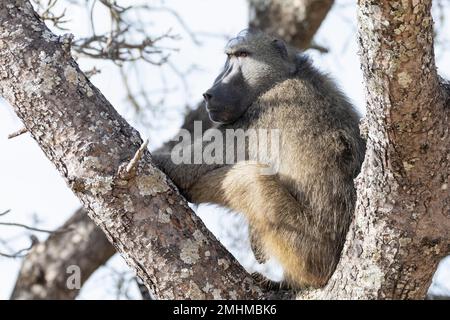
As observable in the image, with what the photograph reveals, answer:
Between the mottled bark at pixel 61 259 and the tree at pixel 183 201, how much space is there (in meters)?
3.12

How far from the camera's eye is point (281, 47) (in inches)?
219

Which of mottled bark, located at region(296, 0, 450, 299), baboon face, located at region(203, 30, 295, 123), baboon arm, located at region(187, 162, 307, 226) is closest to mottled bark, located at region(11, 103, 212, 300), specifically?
baboon face, located at region(203, 30, 295, 123)

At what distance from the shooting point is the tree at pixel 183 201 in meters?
3.02

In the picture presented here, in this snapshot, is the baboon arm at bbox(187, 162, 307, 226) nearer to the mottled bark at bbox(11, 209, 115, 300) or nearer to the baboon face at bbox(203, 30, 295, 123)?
the baboon face at bbox(203, 30, 295, 123)

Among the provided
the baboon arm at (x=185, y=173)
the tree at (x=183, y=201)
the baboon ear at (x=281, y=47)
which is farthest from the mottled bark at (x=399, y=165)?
the baboon ear at (x=281, y=47)

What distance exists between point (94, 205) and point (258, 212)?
3.84ft

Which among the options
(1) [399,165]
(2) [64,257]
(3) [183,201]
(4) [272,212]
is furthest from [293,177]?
(2) [64,257]

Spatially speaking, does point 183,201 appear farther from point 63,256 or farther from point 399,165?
point 63,256

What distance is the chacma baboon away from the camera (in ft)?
14.7

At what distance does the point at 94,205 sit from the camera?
12.1 ft

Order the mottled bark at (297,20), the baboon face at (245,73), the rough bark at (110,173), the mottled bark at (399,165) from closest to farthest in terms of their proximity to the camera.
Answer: the mottled bark at (399,165), the rough bark at (110,173), the baboon face at (245,73), the mottled bark at (297,20)

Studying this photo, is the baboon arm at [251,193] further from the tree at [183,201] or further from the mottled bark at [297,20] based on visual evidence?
the mottled bark at [297,20]

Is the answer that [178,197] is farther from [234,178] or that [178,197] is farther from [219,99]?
[219,99]

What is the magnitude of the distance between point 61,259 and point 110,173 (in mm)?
3408
